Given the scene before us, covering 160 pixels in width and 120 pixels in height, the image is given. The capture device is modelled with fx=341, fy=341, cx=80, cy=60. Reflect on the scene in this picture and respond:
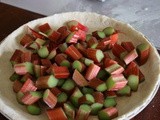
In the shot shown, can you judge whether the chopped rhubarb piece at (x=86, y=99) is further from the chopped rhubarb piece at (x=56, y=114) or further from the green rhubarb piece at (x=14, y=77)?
the green rhubarb piece at (x=14, y=77)

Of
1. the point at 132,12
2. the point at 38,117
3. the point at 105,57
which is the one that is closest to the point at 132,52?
the point at 105,57

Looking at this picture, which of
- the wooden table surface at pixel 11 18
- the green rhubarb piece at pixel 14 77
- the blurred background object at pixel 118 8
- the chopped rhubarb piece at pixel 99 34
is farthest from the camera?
the blurred background object at pixel 118 8

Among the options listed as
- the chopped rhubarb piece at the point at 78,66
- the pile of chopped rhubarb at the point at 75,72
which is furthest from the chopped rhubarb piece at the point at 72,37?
the chopped rhubarb piece at the point at 78,66

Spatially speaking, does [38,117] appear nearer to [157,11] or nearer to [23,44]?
[23,44]

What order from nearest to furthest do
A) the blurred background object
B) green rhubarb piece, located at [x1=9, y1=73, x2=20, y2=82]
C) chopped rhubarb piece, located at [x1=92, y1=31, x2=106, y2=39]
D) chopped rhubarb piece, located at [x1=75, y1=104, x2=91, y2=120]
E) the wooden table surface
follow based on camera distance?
chopped rhubarb piece, located at [x1=75, y1=104, x2=91, y2=120], green rhubarb piece, located at [x1=9, y1=73, x2=20, y2=82], chopped rhubarb piece, located at [x1=92, y1=31, x2=106, y2=39], the wooden table surface, the blurred background object

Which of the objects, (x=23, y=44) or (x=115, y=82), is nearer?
(x=115, y=82)

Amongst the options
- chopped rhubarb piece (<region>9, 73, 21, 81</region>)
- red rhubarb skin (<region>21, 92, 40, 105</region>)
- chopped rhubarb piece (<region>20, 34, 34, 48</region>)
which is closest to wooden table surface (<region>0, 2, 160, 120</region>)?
chopped rhubarb piece (<region>20, 34, 34, 48</region>)

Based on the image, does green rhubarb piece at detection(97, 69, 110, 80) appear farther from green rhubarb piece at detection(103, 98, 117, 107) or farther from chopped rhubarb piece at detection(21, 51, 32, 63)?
chopped rhubarb piece at detection(21, 51, 32, 63)
